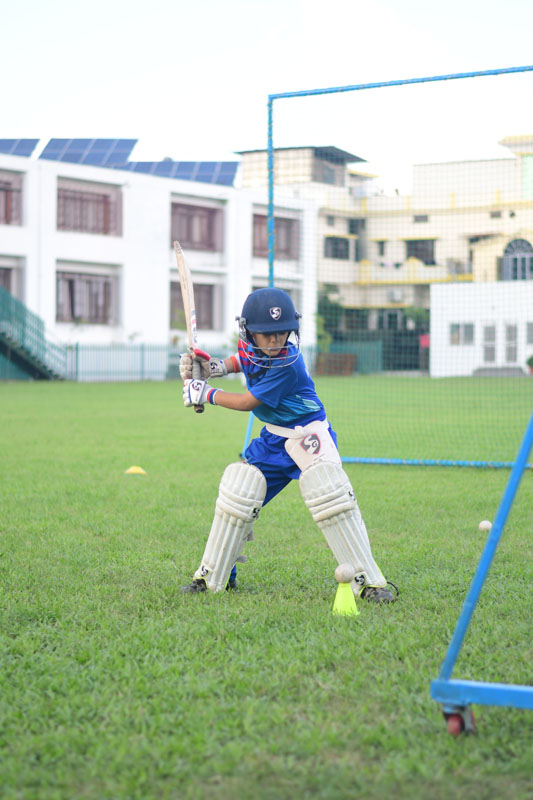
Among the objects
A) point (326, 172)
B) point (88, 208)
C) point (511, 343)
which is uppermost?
point (88, 208)

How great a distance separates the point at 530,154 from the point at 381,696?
41.0ft

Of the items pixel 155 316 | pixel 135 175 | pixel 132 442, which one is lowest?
pixel 132 442

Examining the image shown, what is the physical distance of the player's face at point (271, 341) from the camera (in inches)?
193

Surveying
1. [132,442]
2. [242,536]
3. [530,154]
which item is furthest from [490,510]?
[530,154]

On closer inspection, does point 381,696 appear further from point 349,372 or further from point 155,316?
point 155,316

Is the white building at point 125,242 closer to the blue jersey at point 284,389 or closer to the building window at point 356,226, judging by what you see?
the building window at point 356,226

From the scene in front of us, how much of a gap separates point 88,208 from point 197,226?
20.3 ft

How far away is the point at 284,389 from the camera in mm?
4891

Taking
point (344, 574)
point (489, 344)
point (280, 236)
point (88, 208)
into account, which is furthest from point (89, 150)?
point (344, 574)

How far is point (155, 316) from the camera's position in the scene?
42.0 m

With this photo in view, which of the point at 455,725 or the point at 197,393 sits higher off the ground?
the point at 197,393

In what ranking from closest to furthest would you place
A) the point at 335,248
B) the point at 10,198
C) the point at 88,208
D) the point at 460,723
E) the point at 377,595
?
1. the point at 460,723
2. the point at 377,595
3. the point at 335,248
4. the point at 10,198
5. the point at 88,208

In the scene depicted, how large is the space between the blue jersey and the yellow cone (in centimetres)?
91

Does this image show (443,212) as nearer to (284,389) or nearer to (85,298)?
(284,389)
